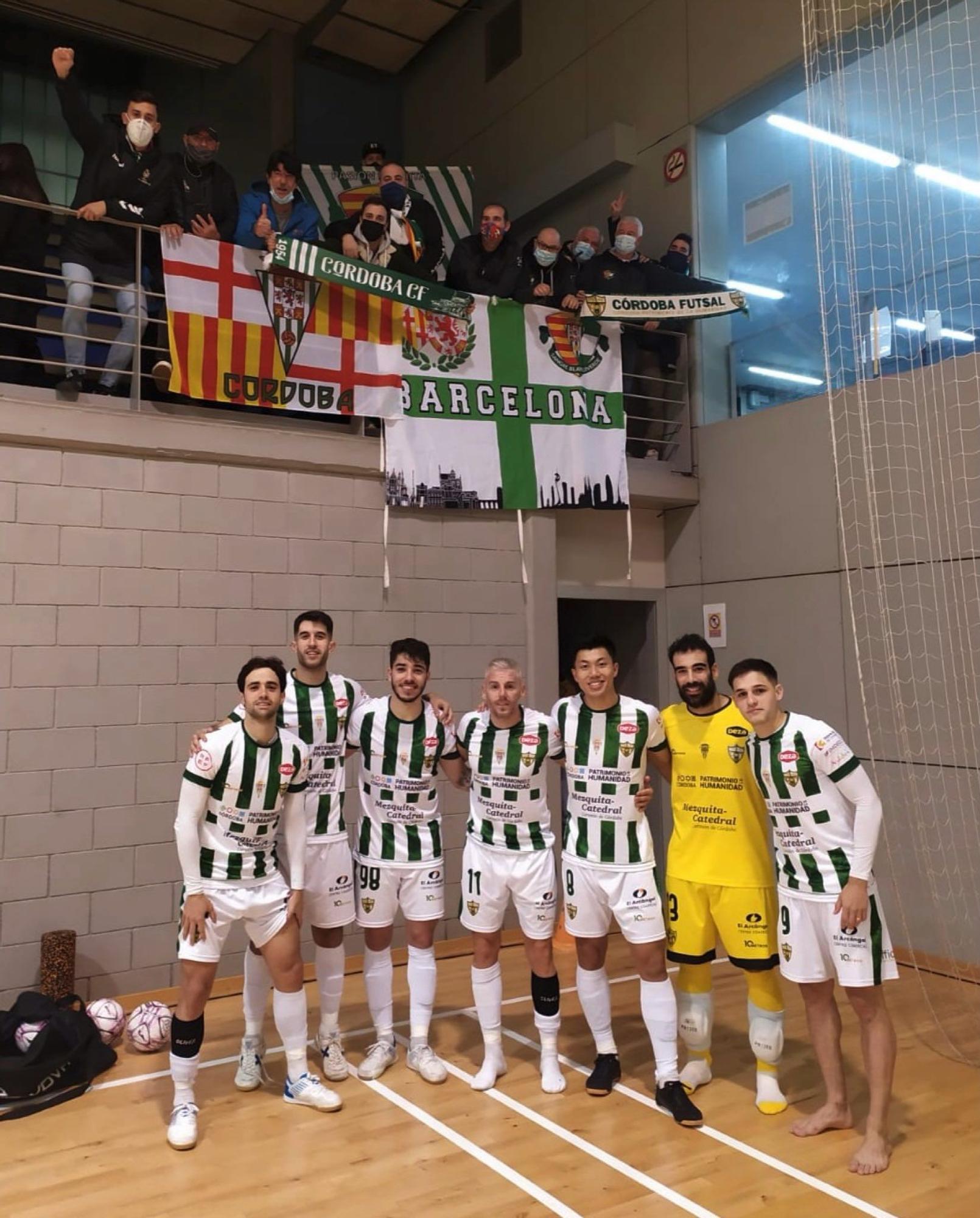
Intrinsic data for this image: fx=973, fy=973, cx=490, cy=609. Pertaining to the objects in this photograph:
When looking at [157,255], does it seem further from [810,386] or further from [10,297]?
[810,386]

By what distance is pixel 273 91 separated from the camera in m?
10.0

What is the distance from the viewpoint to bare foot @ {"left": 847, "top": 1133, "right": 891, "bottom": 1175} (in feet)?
11.2

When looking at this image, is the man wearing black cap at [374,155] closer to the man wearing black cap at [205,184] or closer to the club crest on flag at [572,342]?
the man wearing black cap at [205,184]

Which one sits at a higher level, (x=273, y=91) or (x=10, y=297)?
(x=273, y=91)

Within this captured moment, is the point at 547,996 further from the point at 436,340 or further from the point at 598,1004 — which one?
the point at 436,340

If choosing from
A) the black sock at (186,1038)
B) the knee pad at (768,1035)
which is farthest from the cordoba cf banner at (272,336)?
the knee pad at (768,1035)

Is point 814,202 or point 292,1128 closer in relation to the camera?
point 292,1128

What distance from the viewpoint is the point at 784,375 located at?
7227mm

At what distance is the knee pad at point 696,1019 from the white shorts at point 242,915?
176 centimetres

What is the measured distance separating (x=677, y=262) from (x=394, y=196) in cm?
225

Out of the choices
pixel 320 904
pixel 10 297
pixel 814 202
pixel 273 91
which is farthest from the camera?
pixel 273 91

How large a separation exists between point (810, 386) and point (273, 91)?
6.63 m

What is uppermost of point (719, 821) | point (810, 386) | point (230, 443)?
point (810, 386)

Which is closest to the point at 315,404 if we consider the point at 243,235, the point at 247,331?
the point at 247,331
